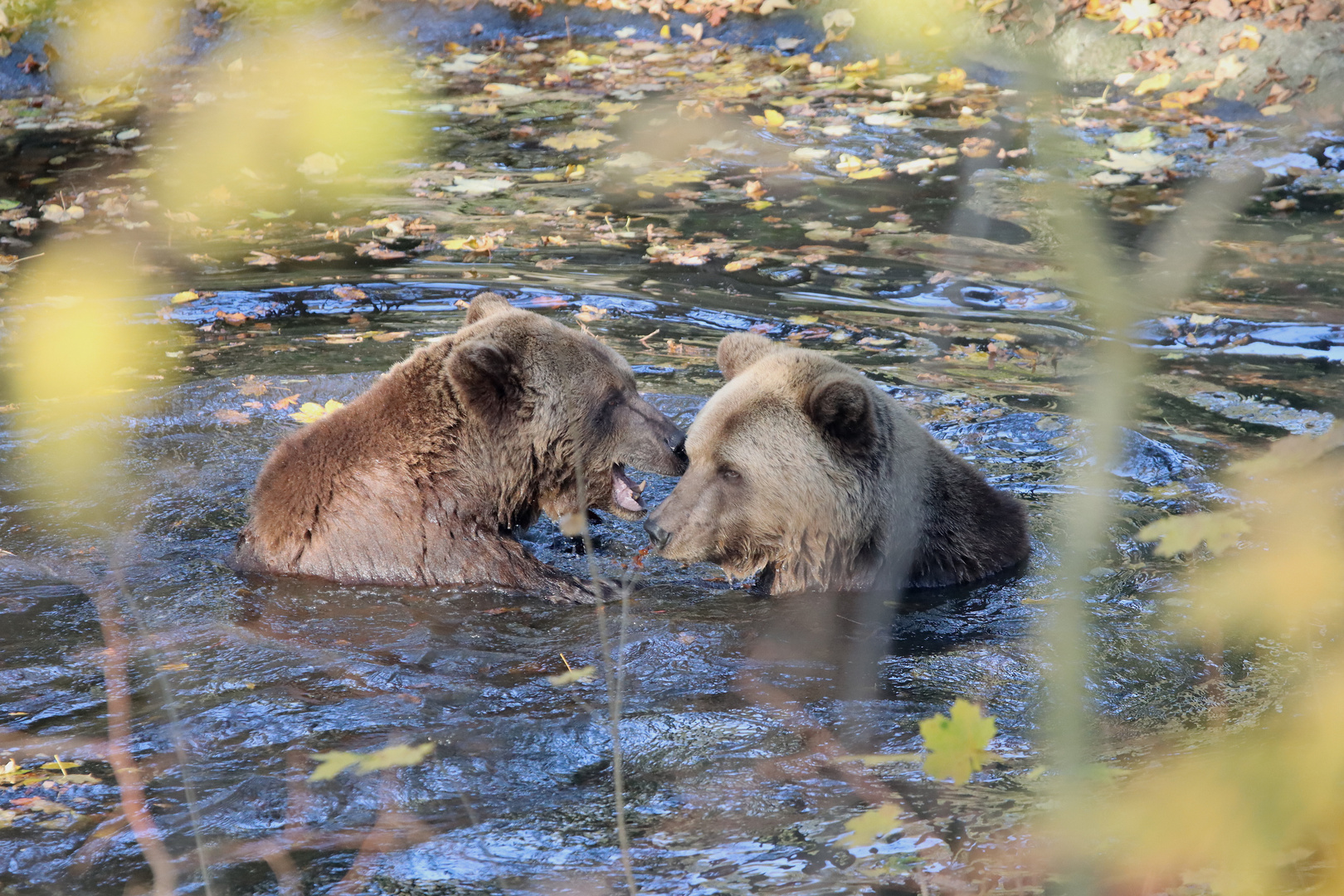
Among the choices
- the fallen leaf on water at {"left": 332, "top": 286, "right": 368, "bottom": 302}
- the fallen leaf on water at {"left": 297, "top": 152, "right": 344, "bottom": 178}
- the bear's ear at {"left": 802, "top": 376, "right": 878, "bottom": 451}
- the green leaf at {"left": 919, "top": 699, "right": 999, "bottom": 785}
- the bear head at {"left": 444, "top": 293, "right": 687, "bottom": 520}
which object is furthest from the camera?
the fallen leaf on water at {"left": 297, "top": 152, "right": 344, "bottom": 178}

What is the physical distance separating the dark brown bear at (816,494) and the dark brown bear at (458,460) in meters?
0.57

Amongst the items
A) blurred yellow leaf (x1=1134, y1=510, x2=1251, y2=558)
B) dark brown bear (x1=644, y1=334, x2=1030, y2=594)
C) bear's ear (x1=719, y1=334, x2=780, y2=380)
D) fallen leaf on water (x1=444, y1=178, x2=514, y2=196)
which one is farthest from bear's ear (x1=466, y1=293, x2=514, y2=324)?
fallen leaf on water (x1=444, y1=178, x2=514, y2=196)

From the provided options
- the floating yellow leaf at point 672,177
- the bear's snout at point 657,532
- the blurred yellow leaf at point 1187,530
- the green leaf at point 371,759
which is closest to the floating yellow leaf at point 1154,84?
the floating yellow leaf at point 672,177

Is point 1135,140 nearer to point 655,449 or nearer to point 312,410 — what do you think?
point 655,449

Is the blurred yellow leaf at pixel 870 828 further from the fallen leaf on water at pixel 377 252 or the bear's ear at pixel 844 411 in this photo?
the fallen leaf on water at pixel 377 252

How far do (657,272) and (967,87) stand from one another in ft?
23.7

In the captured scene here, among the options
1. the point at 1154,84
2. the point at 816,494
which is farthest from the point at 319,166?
the point at 816,494

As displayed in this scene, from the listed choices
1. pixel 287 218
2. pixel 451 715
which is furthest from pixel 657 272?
pixel 451 715

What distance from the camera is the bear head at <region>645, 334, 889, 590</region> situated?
19.5 feet

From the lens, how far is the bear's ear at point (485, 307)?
7148 mm

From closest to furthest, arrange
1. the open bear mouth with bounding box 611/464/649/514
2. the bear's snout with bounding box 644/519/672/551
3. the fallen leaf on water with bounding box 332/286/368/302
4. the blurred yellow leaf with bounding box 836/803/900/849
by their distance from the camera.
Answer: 1. the blurred yellow leaf with bounding box 836/803/900/849
2. the bear's snout with bounding box 644/519/672/551
3. the open bear mouth with bounding box 611/464/649/514
4. the fallen leaf on water with bounding box 332/286/368/302

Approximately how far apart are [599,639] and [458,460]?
123cm

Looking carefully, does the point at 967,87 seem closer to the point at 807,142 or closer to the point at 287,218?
the point at 807,142

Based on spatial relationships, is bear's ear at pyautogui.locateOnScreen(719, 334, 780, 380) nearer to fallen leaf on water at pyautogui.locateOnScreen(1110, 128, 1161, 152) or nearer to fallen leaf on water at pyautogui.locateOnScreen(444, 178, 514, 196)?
fallen leaf on water at pyautogui.locateOnScreen(444, 178, 514, 196)
